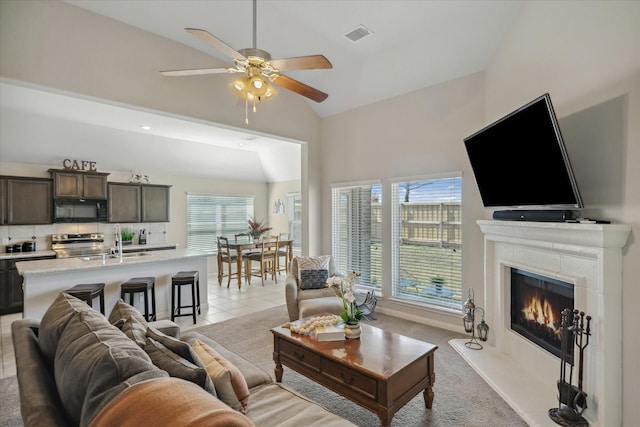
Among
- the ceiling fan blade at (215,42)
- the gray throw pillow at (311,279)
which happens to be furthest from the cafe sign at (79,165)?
the ceiling fan blade at (215,42)

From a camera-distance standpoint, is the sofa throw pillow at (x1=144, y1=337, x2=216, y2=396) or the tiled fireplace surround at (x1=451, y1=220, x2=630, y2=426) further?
the tiled fireplace surround at (x1=451, y1=220, x2=630, y2=426)

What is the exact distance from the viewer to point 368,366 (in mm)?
2070

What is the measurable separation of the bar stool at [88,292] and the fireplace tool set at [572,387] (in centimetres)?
443

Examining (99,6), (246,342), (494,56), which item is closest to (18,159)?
(99,6)

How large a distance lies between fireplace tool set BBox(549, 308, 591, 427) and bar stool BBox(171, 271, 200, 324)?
13.0ft

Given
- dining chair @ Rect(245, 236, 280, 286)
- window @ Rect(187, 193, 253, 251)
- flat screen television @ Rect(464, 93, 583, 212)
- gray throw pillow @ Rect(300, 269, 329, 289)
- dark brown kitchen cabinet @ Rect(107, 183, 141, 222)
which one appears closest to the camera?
flat screen television @ Rect(464, 93, 583, 212)

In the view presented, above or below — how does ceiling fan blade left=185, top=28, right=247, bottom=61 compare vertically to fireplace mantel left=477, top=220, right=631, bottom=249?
above

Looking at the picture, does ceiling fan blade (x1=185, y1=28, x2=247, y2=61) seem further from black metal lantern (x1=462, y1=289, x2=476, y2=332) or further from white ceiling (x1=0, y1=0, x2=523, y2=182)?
black metal lantern (x1=462, y1=289, x2=476, y2=332)

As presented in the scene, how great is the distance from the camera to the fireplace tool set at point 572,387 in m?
2.11

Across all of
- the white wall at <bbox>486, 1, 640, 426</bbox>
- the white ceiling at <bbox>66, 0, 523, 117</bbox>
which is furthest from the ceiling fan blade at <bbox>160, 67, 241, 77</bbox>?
the white wall at <bbox>486, 1, 640, 426</bbox>

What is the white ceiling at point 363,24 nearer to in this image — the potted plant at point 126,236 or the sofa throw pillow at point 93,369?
the sofa throw pillow at point 93,369

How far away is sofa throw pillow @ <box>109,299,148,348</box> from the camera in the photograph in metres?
1.50

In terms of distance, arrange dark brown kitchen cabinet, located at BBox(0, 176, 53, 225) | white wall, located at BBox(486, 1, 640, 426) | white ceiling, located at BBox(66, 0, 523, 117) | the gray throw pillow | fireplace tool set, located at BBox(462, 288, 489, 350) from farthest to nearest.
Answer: dark brown kitchen cabinet, located at BBox(0, 176, 53, 225) < the gray throw pillow < fireplace tool set, located at BBox(462, 288, 489, 350) < white ceiling, located at BBox(66, 0, 523, 117) < white wall, located at BBox(486, 1, 640, 426)

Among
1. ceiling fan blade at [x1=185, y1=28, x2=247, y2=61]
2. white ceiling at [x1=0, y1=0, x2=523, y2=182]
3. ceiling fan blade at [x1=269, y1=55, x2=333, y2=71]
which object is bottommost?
ceiling fan blade at [x1=269, y1=55, x2=333, y2=71]
